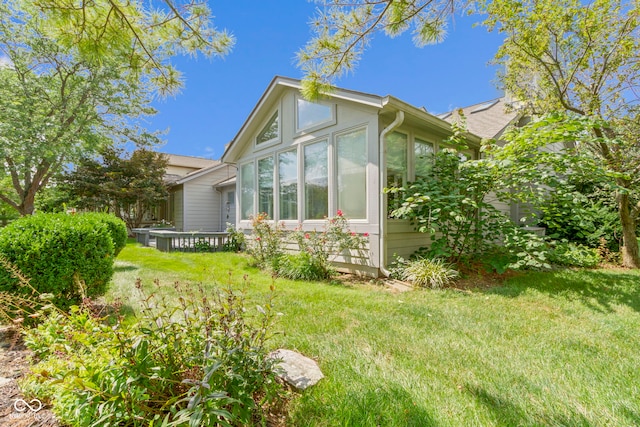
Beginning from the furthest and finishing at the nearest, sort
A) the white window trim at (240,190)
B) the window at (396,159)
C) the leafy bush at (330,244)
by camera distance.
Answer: the white window trim at (240,190)
the window at (396,159)
the leafy bush at (330,244)

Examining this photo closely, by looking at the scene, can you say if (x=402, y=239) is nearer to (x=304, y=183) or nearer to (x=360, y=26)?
(x=304, y=183)

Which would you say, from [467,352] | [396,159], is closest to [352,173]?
[396,159]

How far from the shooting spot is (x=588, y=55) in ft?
19.5

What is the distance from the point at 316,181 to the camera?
22.6 feet

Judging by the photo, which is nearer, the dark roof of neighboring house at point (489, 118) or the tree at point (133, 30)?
the tree at point (133, 30)

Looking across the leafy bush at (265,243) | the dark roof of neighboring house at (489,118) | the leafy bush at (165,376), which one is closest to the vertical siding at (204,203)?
the leafy bush at (265,243)

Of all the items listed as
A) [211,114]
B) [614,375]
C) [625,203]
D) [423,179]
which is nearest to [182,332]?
[614,375]

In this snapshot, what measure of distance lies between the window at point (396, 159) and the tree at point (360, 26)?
2834 millimetres

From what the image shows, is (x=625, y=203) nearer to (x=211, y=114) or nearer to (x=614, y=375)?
(x=614, y=375)

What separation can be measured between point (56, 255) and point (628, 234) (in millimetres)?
10311

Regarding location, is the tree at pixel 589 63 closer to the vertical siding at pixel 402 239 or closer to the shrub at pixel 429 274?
the shrub at pixel 429 274

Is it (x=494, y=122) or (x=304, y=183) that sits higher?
(x=494, y=122)

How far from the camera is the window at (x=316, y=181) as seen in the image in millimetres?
6676

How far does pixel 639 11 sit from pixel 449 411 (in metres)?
7.69
